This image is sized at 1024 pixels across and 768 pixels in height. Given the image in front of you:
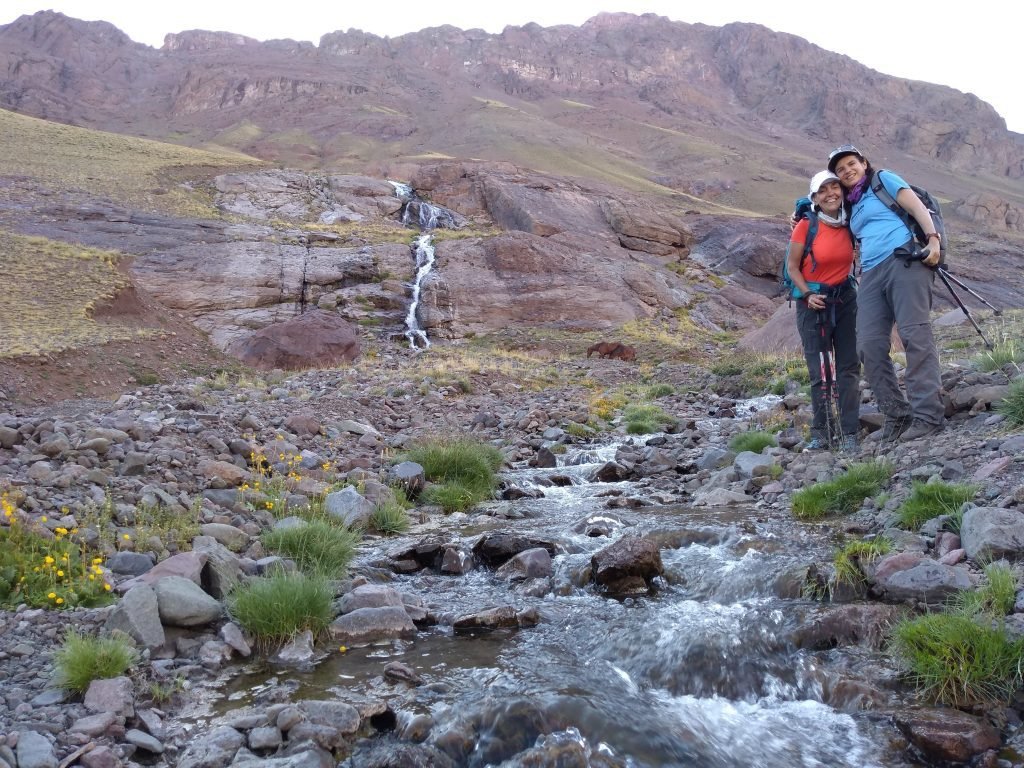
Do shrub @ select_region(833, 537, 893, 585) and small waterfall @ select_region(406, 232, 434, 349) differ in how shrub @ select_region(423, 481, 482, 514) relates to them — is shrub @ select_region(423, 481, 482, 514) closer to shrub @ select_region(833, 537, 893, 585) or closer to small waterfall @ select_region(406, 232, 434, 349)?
shrub @ select_region(833, 537, 893, 585)

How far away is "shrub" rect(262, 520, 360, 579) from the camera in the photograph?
4.95 meters

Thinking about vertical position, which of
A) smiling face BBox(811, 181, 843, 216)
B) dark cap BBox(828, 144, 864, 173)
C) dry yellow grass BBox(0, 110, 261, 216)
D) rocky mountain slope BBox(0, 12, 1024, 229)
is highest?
rocky mountain slope BBox(0, 12, 1024, 229)

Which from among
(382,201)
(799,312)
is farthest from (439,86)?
(799,312)

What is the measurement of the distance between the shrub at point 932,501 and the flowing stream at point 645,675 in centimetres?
55

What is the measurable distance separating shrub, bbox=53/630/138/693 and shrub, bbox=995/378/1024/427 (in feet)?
20.7

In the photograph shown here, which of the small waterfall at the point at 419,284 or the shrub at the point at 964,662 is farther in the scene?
the small waterfall at the point at 419,284

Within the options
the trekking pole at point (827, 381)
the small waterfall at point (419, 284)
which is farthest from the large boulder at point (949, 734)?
the small waterfall at point (419, 284)

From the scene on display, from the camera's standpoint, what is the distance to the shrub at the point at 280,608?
3.96 meters

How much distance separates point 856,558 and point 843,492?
5.38 feet

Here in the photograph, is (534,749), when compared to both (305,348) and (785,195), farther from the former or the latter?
(785,195)

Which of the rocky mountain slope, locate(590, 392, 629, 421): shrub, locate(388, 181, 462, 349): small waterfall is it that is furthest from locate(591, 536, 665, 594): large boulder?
the rocky mountain slope

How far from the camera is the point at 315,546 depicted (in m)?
5.12

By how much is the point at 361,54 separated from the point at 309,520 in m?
152

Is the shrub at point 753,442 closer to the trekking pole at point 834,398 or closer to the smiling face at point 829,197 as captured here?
the trekking pole at point 834,398
